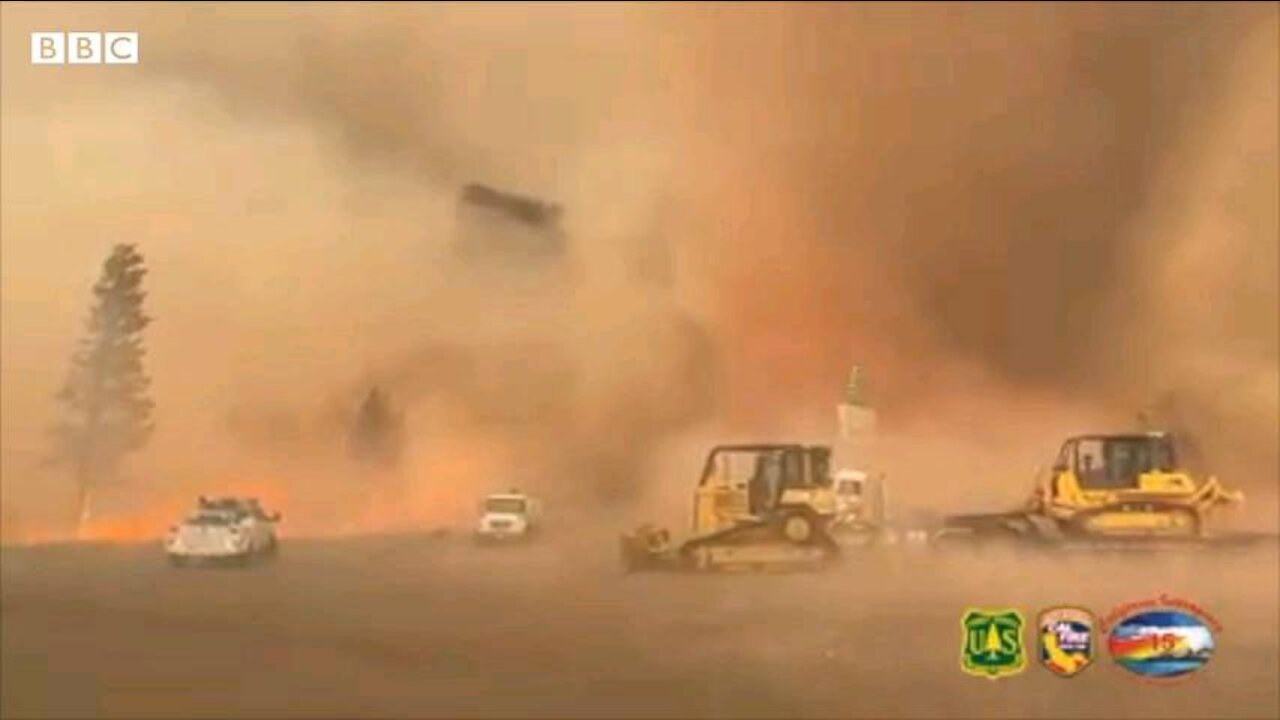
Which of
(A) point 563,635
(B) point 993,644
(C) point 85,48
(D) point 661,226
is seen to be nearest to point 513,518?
(A) point 563,635

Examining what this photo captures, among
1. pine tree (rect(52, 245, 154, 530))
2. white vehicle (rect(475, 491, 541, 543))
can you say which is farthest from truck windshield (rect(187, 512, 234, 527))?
white vehicle (rect(475, 491, 541, 543))

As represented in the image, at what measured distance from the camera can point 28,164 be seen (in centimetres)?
227

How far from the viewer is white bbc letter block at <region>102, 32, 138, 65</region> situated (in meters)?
2.27

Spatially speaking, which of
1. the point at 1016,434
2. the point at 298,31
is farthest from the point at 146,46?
the point at 1016,434

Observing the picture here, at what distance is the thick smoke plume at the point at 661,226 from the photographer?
2.25 m

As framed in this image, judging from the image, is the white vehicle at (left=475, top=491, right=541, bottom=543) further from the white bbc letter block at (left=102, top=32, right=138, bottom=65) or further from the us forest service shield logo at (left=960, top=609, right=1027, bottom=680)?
the white bbc letter block at (left=102, top=32, right=138, bottom=65)

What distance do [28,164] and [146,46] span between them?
24cm

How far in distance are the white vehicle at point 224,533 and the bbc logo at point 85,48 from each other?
66cm

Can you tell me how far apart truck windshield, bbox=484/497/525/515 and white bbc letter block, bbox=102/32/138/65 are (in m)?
0.82

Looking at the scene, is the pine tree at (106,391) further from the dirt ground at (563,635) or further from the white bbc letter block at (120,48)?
the white bbc letter block at (120,48)

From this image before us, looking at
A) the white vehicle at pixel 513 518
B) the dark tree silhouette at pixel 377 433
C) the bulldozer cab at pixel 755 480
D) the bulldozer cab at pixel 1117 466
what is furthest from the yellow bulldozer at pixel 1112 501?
the dark tree silhouette at pixel 377 433

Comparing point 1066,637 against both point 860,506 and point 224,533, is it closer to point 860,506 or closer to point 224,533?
point 860,506

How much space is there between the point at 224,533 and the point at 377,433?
263mm

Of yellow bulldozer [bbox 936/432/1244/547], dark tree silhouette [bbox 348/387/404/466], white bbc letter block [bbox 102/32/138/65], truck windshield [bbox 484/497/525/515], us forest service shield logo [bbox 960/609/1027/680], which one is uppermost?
white bbc letter block [bbox 102/32/138/65]
